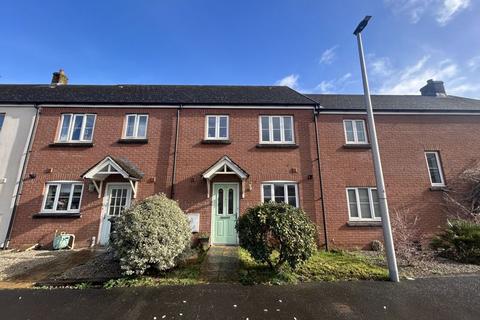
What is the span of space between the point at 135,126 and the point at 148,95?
7.25 ft

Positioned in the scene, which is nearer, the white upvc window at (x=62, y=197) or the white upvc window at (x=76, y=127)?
the white upvc window at (x=62, y=197)

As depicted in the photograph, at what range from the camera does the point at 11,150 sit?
11039mm

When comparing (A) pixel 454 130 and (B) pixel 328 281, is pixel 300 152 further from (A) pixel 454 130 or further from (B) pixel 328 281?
(A) pixel 454 130

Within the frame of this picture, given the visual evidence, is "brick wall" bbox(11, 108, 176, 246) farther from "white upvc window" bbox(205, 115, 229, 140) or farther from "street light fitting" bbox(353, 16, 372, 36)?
"street light fitting" bbox(353, 16, 372, 36)

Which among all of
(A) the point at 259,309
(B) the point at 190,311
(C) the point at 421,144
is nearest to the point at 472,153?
(C) the point at 421,144

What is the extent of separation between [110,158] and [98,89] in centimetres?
621

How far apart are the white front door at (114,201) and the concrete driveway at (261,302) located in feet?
15.0

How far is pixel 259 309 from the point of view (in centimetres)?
496

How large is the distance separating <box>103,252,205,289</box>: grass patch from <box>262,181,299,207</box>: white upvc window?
16.0ft

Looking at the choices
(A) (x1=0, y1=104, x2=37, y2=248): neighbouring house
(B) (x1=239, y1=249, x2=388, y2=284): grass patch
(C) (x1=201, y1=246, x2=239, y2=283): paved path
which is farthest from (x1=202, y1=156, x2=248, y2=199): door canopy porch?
(A) (x1=0, y1=104, x2=37, y2=248): neighbouring house

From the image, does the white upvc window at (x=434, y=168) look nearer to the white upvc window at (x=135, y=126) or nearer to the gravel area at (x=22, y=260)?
the white upvc window at (x=135, y=126)

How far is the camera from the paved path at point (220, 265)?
22.3ft

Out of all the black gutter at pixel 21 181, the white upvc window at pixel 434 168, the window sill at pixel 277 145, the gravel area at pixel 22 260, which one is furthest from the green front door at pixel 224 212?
the white upvc window at pixel 434 168

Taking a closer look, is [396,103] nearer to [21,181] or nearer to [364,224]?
[364,224]
